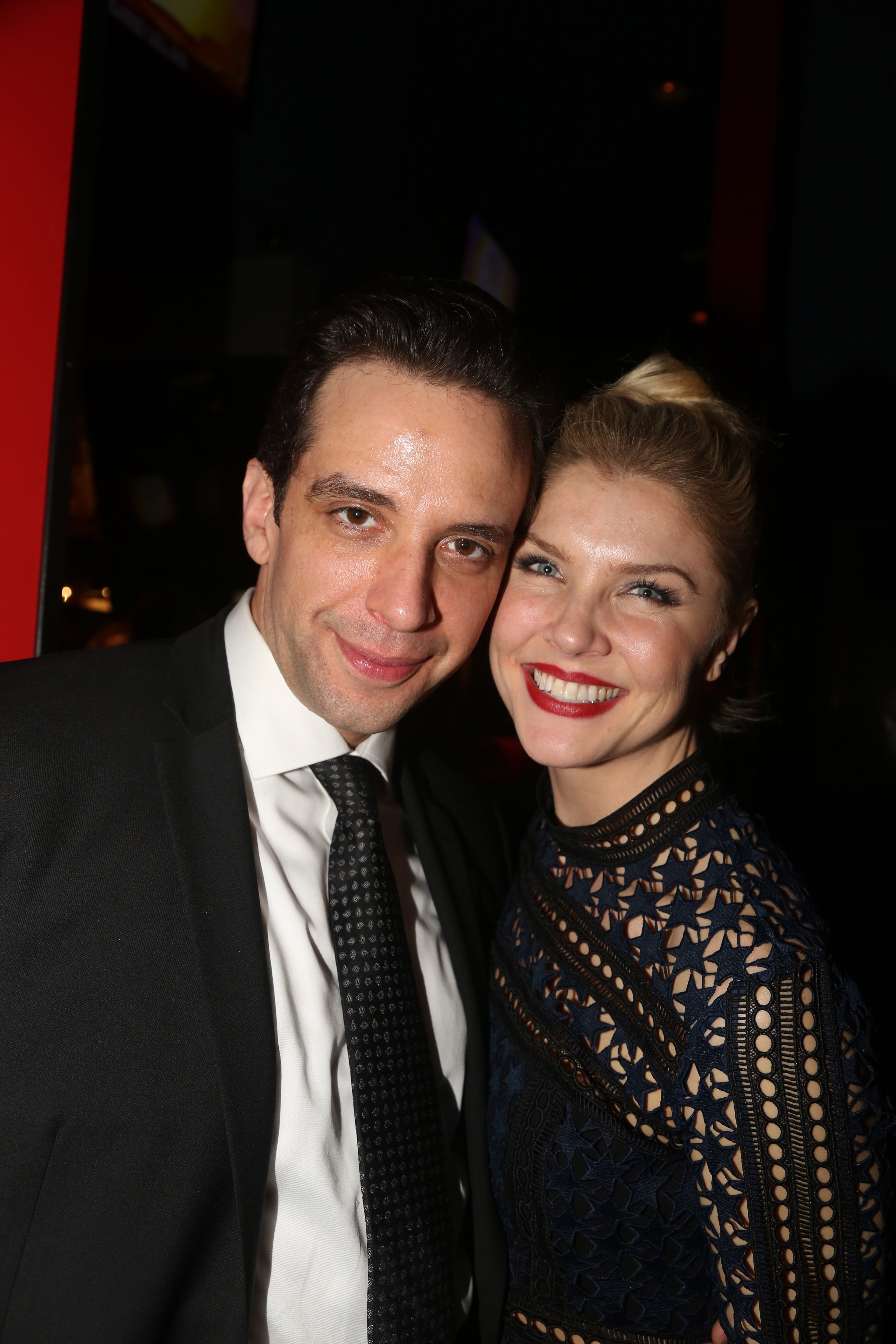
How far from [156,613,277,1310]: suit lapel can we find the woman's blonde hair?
750 millimetres

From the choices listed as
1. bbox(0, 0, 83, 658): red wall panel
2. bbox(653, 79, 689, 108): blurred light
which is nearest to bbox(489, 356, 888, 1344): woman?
bbox(0, 0, 83, 658): red wall panel

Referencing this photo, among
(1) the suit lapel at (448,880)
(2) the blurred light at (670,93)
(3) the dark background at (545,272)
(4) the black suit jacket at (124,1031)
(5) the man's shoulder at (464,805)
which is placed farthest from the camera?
(2) the blurred light at (670,93)

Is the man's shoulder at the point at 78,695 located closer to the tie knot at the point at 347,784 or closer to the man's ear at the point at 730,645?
the tie knot at the point at 347,784

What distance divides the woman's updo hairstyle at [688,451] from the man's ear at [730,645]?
20 mm

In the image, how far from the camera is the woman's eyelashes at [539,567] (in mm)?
1579

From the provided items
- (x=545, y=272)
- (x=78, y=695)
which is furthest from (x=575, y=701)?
(x=545, y=272)

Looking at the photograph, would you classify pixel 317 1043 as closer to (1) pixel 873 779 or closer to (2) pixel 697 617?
(2) pixel 697 617

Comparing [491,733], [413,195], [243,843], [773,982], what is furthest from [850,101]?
[243,843]

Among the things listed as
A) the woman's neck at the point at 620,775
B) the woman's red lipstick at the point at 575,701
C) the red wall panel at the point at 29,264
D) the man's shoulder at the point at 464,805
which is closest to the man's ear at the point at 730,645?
the woman's neck at the point at 620,775

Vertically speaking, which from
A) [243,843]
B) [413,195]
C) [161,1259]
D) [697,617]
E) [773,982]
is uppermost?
[413,195]

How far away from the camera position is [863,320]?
90.4 inches

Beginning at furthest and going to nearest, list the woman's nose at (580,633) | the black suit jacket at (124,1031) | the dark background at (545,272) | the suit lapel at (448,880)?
the dark background at (545,272), the suit lapel at (448,880), the woman's nose at (580,633), the black suit jacket at (124,1031)

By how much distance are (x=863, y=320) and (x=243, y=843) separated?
2.04m

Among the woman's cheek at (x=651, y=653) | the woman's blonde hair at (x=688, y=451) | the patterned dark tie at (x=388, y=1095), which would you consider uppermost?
the woman's blonde hair at (x=688, y=451)
